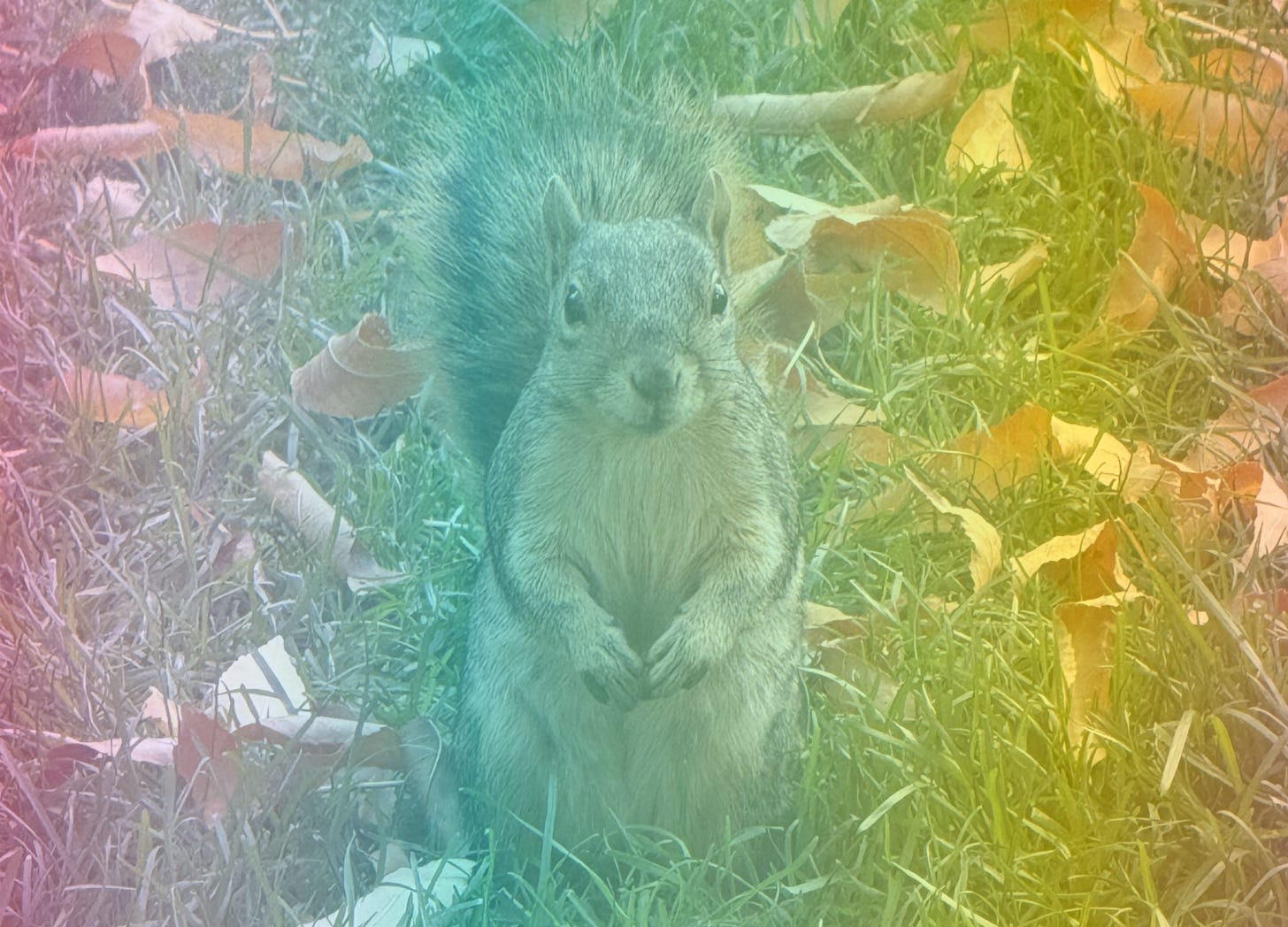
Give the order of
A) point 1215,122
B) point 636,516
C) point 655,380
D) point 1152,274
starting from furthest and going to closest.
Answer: point 1215,122 → point 1152,274 → point 636,516 → point 655,380

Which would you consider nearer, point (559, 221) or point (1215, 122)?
point (559, 221)

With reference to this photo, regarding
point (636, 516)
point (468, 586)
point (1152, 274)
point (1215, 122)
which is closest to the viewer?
point (636, 516)

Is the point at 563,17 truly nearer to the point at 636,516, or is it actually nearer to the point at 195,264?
the point at 195,264

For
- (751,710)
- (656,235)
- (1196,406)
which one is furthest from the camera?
(1196,406)

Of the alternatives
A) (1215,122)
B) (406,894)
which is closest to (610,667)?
(406,894)

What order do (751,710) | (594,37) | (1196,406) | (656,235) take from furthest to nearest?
(1196,406)
(594,37)
(751,710)
(656,235)

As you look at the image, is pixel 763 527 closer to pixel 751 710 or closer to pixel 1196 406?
pixel 751 710

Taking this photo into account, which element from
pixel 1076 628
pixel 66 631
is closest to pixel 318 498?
pixel 66 631
